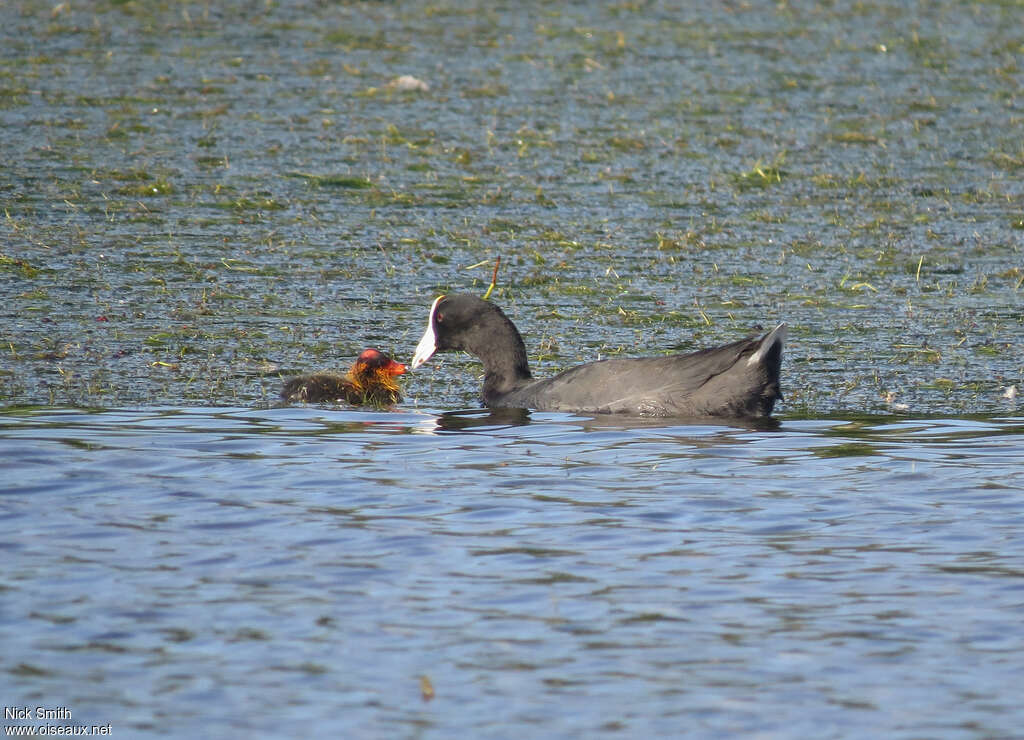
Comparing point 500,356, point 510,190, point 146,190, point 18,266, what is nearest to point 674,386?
point 500,356

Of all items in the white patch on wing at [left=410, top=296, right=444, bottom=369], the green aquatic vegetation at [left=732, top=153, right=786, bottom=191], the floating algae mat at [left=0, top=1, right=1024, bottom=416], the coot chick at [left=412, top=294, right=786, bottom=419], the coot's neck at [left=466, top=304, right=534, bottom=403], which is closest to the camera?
the coot chick at [left=412, top=294, right=786, bottom=419]

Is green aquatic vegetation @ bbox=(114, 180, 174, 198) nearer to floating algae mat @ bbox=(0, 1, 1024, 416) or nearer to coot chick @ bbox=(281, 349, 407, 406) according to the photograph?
floating algae mat @ bbox=(0, 1, 1024, 416)

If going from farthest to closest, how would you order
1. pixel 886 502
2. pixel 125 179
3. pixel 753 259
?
pixel 125 179 → pixel 753 259 → pixel 886 502

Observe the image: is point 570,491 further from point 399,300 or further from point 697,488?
point 399,300

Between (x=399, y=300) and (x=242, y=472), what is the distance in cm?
351

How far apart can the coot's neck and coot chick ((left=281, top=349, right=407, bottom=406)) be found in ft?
1.56

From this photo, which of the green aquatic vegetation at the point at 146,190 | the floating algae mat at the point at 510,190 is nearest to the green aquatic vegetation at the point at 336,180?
the floating algae mat at the point at 510,190

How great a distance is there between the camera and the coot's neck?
29.6 feet

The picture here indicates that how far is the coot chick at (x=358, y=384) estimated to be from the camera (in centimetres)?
845

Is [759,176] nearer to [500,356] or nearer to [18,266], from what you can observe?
[500,356]

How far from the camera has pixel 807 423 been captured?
8.22 metres

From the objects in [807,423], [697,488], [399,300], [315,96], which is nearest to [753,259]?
[399,300]

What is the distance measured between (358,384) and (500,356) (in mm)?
893

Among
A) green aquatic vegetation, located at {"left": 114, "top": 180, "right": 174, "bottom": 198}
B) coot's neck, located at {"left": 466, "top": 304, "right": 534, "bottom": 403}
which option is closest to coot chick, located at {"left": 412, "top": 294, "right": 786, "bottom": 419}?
coot's neck, located at {"left": 466, "top": 304, "right": 534, "bottom": 403}
